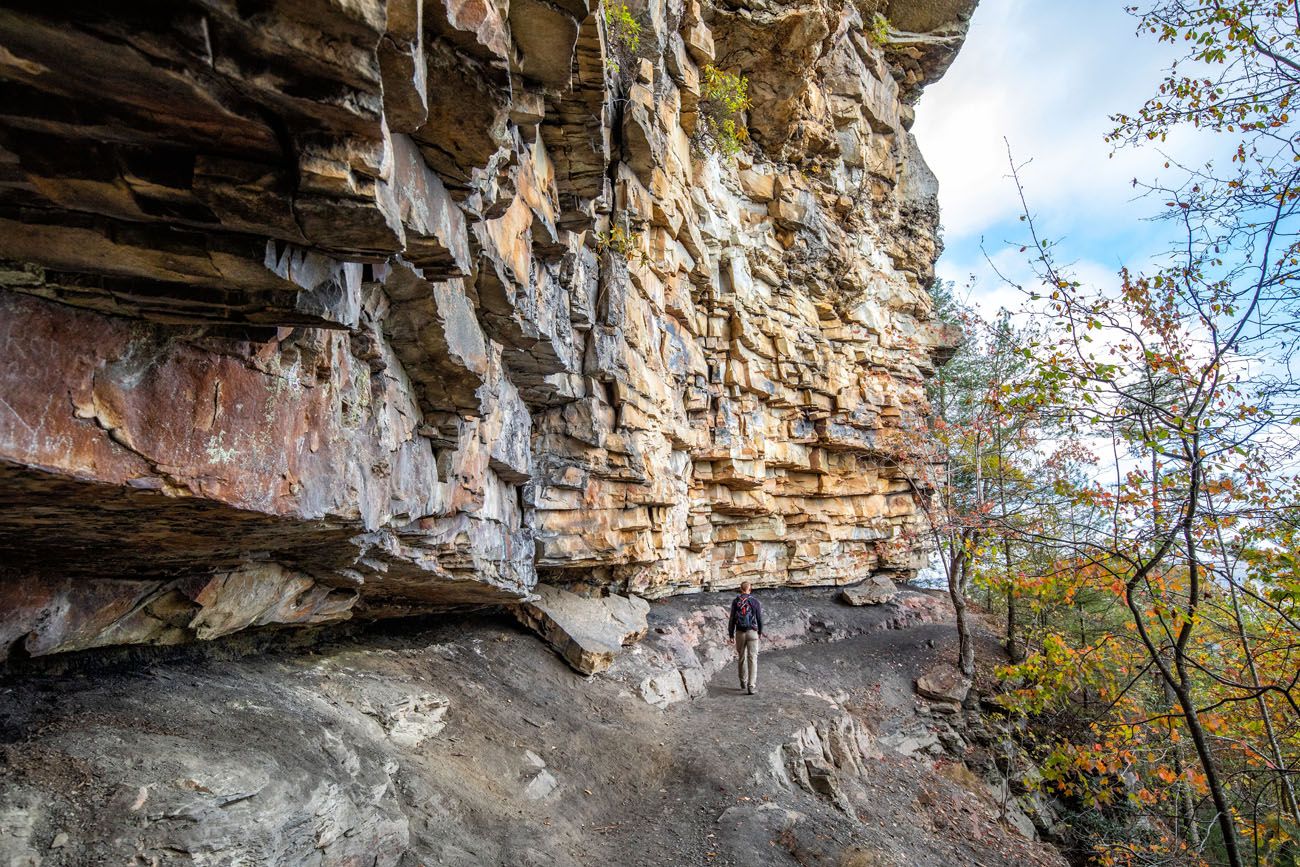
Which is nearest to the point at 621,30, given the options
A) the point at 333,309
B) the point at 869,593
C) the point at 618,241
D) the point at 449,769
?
the point at 618,241

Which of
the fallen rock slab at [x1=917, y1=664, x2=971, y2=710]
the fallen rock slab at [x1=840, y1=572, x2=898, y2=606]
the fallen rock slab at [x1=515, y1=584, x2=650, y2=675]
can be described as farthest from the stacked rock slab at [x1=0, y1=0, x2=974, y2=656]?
the fallen rock slab at [x1=840, y1=572, x2=898, y2=606]

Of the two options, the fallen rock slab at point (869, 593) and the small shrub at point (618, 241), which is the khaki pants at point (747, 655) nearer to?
the small shrub at point (618, 241)

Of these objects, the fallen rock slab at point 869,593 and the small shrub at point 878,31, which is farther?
the small shrub at point 878,31

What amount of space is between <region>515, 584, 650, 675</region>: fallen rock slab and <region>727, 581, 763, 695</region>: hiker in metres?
1.74

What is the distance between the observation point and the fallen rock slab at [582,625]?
973 centimetres

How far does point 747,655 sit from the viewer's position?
38.4 ft

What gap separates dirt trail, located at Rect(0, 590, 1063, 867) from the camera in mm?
3771

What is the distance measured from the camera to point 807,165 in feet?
58.5

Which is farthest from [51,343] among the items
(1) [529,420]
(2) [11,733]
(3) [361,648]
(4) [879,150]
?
(4) [879,150]

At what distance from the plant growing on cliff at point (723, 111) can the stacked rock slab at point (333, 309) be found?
685mm

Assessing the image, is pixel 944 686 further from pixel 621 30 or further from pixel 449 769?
pixel 621 30

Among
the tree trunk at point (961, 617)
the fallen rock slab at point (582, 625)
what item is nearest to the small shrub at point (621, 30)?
the fallen rock slab at point (582, 625)

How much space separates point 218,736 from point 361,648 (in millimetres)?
3149

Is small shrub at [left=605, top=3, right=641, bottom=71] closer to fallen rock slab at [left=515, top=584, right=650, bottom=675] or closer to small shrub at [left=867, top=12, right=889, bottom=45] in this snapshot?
fallen rock slab at [left=515, top=584, right=650, bottom=675]
